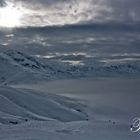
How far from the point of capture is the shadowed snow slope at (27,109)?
215ft

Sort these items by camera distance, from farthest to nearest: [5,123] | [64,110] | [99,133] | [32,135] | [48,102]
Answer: [48,102], [64,110], [5,123], [99,133], [32,135]

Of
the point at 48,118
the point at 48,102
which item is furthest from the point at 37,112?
the point at 48,102

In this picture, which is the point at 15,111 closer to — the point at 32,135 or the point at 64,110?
the point at 64,110

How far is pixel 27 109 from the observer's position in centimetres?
7412

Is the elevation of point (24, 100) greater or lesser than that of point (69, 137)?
greater

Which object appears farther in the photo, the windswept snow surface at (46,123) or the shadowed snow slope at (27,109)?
the shadowed snow slope at (27,109)

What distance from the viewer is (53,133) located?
152ft

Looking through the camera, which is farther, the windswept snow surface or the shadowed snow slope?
the shadowed snow slope

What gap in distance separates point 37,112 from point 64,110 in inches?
263

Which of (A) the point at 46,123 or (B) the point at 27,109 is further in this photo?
(B) the point at 27,109

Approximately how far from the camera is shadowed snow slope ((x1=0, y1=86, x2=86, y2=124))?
65.6 m

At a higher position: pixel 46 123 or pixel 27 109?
pixel 27 109

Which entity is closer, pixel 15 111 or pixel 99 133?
pixel 99 133

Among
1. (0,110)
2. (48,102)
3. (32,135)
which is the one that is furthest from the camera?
(48,102)
